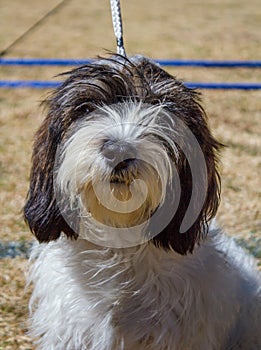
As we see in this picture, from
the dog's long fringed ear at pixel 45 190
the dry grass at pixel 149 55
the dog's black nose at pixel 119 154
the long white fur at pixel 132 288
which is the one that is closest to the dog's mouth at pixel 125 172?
the dog's black nose at pixel 119 154

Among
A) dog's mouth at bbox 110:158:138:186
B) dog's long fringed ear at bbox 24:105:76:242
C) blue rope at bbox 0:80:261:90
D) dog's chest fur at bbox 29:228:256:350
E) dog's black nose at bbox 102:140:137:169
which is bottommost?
dog's chest fur at bbox 29:228:256:350

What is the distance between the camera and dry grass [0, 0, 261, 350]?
4070mm

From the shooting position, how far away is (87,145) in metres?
2.15

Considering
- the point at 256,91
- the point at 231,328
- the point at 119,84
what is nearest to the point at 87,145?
the point at 119,84

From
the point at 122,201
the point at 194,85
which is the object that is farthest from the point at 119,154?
the point at 194,85

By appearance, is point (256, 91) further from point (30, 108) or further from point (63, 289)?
point (63, 289)

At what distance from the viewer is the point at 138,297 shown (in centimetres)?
249

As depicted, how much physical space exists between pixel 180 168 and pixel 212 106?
4008 millimetres

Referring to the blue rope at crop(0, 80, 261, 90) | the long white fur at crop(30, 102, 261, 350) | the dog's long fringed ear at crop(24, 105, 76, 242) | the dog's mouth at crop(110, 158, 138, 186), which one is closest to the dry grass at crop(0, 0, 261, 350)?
the blue rope at crop(0, 80, 261, 90)

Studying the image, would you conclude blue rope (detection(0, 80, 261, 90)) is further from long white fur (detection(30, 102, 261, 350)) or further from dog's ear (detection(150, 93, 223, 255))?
dog's ear (detection(150, 93, 223, 255))

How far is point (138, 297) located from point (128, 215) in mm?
353

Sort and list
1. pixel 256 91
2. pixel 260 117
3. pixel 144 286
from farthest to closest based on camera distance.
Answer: pixel 256 91
pixel 260 117
pixel 144 286

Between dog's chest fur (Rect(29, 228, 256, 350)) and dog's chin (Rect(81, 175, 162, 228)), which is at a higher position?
dog's chin (Rect(81, 175, 162, 228))

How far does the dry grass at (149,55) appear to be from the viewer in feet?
13.4
